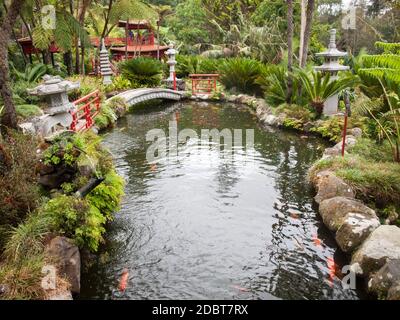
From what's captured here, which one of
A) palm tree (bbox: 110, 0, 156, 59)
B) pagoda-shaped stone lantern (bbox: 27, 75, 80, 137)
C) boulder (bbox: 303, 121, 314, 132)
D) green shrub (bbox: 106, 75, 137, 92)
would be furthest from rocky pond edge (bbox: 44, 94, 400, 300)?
palm tree (bbox: 110, 0, 156, 59)

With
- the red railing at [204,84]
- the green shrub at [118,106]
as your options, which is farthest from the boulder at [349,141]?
the red railing at [204,84]

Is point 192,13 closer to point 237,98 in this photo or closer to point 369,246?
point 237,98

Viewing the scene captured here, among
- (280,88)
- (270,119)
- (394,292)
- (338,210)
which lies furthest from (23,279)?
(280,88)

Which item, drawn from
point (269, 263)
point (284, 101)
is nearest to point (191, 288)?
point (269, 263)

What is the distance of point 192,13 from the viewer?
30359 millimetres

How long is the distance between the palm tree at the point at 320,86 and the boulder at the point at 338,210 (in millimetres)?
6714

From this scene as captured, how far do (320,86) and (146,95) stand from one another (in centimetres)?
825

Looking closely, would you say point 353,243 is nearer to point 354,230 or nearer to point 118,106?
point 354,230

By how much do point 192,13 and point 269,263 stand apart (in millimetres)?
28053

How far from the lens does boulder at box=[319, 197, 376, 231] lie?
6194mm

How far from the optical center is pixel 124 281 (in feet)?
17.1

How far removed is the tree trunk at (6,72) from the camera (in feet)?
22.2

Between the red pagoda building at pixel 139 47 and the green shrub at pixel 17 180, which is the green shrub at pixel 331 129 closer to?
the green shrub at pixel 17 180

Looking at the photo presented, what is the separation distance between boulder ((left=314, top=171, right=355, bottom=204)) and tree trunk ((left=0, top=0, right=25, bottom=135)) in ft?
19.1
